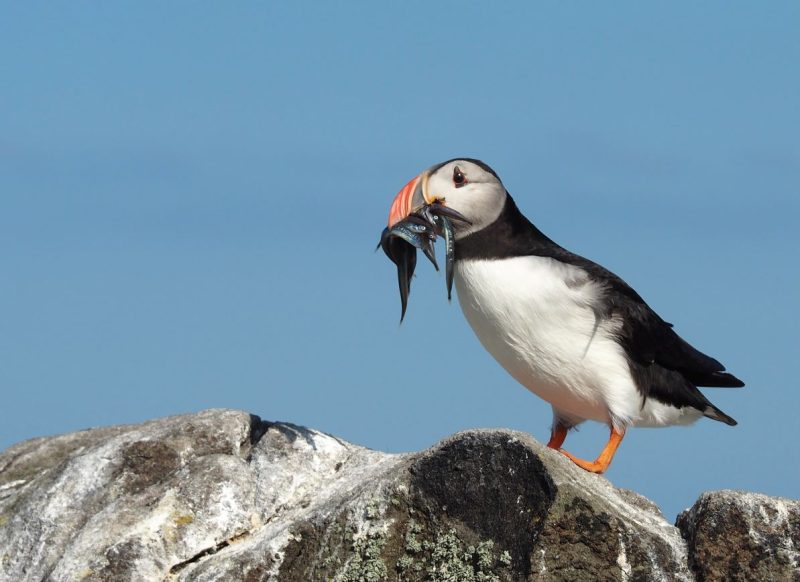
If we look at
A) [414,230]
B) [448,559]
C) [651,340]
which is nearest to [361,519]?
[448,559]

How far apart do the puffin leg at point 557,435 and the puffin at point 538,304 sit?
42 centimetres

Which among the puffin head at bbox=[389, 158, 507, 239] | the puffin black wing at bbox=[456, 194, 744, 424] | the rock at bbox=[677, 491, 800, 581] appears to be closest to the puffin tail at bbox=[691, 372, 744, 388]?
the puffin black wing at bbox=[456, 194, 744, 424]

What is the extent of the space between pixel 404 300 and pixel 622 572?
3.26 metres

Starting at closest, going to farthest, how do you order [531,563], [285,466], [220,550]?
[531,563] → [220,550] → [285,466]

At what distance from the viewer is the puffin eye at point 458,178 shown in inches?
384

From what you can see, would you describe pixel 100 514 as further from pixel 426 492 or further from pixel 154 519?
pixel 426 492

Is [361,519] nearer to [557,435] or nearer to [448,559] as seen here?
[448,559]

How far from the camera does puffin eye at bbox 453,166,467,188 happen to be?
9742 mm

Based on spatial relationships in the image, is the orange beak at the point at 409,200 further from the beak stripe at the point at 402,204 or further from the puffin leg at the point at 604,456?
the puffin leg at the point at 604,456

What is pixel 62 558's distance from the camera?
866cm

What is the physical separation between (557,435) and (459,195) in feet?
8.04

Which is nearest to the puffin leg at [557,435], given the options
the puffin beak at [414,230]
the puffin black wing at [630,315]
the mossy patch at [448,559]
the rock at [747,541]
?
the puffin black wing at [630,315]

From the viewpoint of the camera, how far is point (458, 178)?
976 centimetres

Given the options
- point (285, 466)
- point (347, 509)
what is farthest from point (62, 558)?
point (347, 509)
